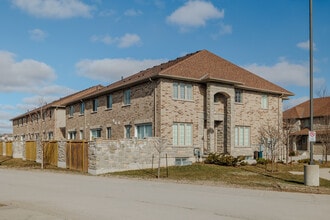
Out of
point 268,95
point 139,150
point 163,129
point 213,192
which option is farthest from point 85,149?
point 268,95

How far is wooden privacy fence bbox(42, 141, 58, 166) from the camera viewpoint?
94.3ft

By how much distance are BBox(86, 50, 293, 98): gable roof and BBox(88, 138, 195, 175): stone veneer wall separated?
Answer: 4.95 metres

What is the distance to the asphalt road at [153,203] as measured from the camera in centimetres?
928

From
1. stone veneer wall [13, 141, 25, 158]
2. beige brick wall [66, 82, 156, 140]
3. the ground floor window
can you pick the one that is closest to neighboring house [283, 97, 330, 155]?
beige brick wall [66, 82, 156, 140]

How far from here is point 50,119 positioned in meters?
48.8

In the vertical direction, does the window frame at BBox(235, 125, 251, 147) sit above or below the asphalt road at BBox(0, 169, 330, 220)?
above

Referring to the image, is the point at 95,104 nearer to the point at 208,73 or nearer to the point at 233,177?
the point at 208,73

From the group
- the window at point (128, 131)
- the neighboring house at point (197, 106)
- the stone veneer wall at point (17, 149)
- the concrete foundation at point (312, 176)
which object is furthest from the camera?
the stone veneer wall at point (17, 149)

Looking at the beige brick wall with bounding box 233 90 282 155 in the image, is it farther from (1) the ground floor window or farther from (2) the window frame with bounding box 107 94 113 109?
(1) the ground floor window

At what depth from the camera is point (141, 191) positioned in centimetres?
1413

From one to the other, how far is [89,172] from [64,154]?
4.96 metres

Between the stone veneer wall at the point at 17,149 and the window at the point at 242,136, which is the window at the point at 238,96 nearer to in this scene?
the window at the point at 242,136

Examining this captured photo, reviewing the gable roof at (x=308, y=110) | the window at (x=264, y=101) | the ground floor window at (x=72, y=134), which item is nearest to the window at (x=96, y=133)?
the ground floor window at (x=72, y=134)

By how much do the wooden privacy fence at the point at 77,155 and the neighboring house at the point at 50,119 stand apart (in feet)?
48.9
